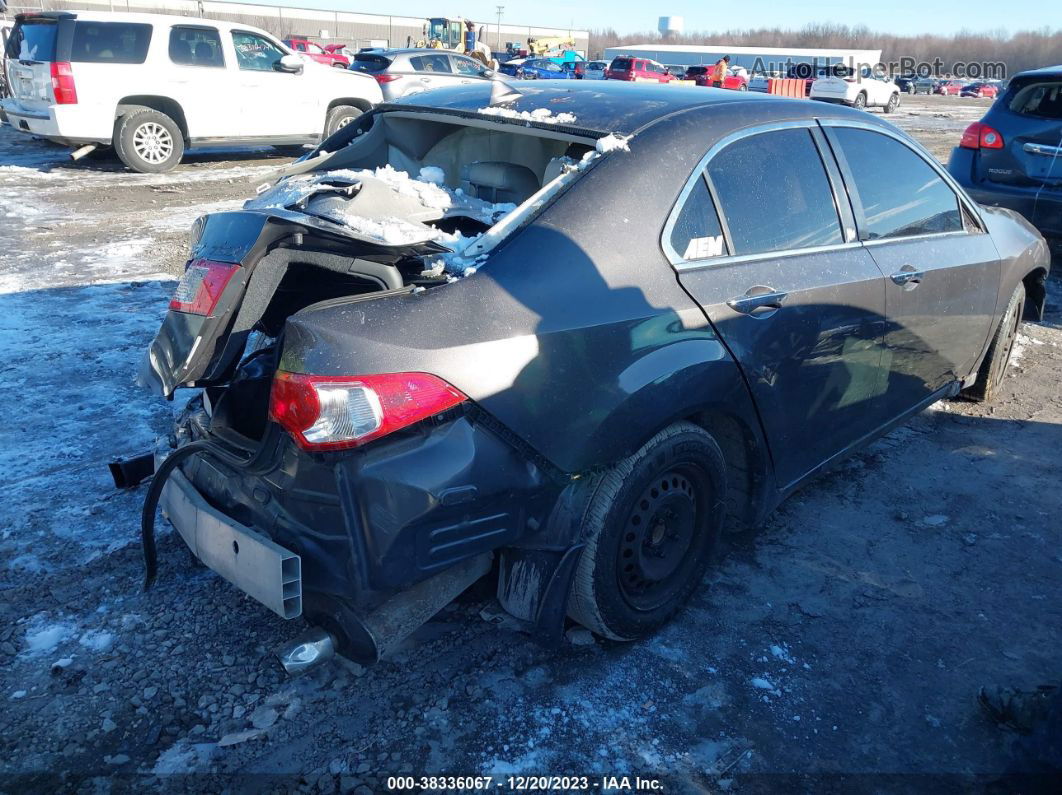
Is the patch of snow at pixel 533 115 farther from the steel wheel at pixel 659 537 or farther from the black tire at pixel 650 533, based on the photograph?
the steel wheel at pixel 659 537

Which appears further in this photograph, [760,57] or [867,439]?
[760,57]

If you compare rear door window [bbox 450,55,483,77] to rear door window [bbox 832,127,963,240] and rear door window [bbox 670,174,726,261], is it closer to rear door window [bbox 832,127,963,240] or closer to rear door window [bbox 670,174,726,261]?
rear door window [bbox 832,127,963,240]

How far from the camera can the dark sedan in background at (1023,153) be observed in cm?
682

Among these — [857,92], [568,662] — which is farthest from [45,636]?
[857,92]

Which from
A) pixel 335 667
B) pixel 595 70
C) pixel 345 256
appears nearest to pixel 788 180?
pixel 345 256

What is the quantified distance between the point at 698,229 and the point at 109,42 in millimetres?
10686

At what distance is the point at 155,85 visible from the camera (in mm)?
10930

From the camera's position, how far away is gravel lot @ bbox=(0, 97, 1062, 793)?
7.84 ft

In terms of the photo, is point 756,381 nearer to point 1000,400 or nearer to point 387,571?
point 387,571

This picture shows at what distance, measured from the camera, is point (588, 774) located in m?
2.36

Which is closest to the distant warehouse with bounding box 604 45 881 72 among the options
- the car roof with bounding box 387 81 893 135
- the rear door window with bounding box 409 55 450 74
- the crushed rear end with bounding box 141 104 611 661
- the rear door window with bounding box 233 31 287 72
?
the rear door window with bounding box 409 55 450 74

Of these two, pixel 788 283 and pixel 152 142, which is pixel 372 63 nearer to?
pixel 152 142

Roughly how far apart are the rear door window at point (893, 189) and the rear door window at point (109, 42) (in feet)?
33.8

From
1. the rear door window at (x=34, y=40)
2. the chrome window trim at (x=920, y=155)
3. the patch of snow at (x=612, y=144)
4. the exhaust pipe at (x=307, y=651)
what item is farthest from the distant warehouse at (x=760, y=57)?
the exhaust pipe at (x=307, y=651)
